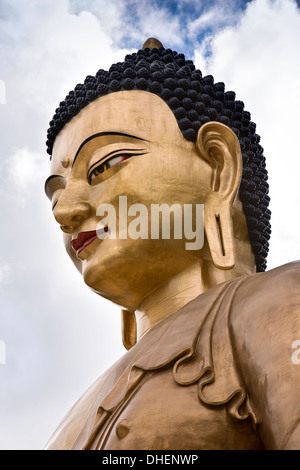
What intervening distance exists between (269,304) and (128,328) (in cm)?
174

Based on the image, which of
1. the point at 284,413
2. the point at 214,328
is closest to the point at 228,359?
the point at 214,328

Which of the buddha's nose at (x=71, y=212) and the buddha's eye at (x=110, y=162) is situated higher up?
the buddha's eye at (x=110, y=162)

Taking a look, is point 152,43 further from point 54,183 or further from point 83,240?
point 83,240

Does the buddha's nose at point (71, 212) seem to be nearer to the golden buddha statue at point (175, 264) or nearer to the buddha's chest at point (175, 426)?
the golden buddha statue at point (175, 264)

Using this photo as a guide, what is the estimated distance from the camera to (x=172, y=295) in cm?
480

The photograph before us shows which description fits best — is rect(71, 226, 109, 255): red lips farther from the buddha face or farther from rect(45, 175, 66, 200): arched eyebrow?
rect(45, 175, 66, 200): arched eyebrow

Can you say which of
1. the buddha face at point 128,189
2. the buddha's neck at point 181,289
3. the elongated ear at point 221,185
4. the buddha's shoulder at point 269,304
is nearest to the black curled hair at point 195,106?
the elongated ear at point 221,185

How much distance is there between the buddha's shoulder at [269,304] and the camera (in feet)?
12.3

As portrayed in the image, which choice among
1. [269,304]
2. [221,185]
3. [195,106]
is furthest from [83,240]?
[269,304]

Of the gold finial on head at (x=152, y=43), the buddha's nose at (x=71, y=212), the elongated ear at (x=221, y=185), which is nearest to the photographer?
the elongated ear at (x=221, y=185)

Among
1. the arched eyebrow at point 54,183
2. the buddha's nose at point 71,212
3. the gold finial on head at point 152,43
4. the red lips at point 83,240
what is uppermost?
the gold finial on head at point 152,43

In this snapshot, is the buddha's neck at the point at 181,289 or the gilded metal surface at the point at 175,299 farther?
the buddha's neck at the point at 181,289
